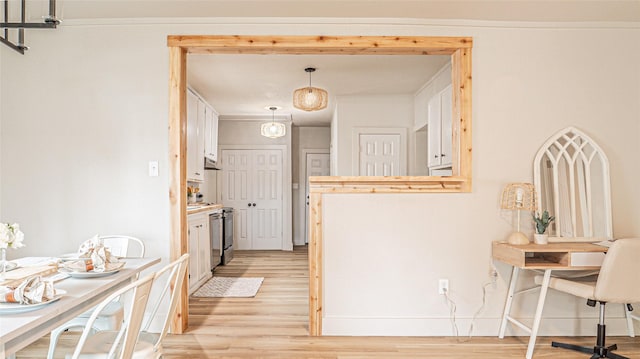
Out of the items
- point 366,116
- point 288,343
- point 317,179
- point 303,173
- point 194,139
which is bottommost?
point 288,343

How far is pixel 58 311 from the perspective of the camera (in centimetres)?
147

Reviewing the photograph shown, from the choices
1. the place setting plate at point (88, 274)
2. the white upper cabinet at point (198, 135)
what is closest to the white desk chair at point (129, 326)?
the place setting plate at point (88, 274)

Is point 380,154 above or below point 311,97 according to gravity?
below

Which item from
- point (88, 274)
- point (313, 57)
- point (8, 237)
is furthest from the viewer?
point (313, 57)

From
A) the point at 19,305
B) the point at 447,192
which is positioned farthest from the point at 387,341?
the point at 19,305

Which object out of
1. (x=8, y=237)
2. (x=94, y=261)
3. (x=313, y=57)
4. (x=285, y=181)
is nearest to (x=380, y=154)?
(x=313, y=57)

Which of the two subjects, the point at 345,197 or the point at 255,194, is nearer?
the point at 345,197

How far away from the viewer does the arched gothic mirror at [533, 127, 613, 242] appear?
310 centimetres

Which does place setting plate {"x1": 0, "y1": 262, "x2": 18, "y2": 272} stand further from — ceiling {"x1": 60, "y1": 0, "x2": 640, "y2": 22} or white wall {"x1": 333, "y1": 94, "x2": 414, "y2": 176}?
white wall {"x1": 333, "y1": 94, "x2": 414, "y2": 176}

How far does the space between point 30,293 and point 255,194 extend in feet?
21.0

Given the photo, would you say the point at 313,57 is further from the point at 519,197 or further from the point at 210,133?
the point at 210,133

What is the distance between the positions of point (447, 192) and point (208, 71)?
301 centimetres

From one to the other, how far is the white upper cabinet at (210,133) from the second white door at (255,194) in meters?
1.39

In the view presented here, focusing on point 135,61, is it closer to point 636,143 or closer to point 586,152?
point 586,152
